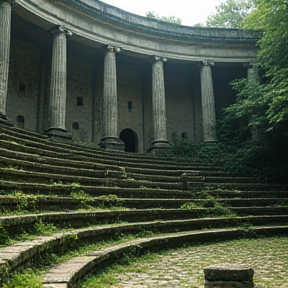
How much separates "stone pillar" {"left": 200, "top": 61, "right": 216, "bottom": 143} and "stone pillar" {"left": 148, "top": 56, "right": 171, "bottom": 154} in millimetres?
2763

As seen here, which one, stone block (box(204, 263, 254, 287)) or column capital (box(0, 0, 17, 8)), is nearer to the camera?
stone block (box(204, 263, 254, 287))

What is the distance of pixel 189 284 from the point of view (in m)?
4.97

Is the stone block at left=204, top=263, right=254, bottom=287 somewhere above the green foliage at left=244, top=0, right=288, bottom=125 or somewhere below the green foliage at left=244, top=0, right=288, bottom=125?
below

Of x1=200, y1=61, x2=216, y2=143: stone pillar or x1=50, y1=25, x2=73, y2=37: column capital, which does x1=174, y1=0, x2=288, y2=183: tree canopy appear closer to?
x1=200, y1=61, x2=216, y2=143: stone pillar

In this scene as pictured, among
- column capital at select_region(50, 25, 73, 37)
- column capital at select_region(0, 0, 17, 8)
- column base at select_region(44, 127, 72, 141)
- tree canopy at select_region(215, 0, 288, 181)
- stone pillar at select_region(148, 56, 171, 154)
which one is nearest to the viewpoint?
tree canopy at select_region(215, 0, 288, 181)

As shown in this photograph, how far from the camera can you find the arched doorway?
88.7 ft

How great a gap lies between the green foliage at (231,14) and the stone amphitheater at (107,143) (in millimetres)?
9135

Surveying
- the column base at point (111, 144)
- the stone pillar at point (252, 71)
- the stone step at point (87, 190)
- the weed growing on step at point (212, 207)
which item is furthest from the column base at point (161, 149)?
the weed growing on step at point (212, 207)

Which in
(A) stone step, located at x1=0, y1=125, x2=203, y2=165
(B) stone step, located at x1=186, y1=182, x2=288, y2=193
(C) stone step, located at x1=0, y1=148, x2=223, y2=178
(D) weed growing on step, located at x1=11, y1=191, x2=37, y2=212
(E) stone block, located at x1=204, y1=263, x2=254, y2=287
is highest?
(A) stone step, located at x1=0, y1=125, x2=203, y2=165

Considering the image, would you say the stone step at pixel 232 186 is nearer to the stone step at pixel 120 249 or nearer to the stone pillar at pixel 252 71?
the stone step at pixel 120 249

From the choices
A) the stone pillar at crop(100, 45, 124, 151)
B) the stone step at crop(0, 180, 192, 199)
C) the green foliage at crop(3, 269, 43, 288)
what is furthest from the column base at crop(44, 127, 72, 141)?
the green foliage at crop(3, 269, 43, 288)

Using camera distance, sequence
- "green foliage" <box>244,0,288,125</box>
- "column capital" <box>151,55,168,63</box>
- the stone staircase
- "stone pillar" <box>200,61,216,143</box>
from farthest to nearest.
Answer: "column capital" <box>151,55,168,63</box> → "stone pillar" <box>200,61,216,143</box> → "green foliage" <box>244,0,288,125</box> → the stone staircase

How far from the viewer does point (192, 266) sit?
247 inches

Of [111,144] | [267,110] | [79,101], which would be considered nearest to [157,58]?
[79,101]
